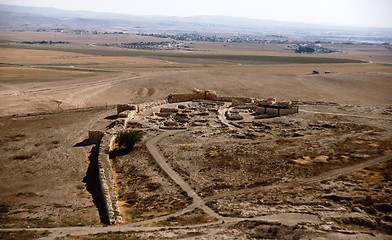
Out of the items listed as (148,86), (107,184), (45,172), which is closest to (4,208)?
(107,184)

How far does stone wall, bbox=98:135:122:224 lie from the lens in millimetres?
22516

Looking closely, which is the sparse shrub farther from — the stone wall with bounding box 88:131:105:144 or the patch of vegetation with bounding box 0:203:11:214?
the patch of vegetation with bounding box 0:203:11:214

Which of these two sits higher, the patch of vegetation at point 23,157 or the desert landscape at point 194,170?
the desert landscape at point 194,170

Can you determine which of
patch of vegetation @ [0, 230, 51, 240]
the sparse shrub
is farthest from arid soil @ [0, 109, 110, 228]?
the sparse shrub

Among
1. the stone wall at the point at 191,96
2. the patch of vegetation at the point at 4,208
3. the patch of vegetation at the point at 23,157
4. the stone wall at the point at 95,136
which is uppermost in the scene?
the stone wall at the point at 191,96

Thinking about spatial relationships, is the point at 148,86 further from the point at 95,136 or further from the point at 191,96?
the point at 95,136

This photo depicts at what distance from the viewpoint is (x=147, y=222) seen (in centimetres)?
2186

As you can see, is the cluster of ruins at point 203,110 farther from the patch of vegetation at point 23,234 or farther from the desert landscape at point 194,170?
the patch of vegetation at point 23,234

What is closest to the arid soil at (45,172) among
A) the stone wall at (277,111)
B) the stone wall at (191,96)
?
the stone wall at (191,96)

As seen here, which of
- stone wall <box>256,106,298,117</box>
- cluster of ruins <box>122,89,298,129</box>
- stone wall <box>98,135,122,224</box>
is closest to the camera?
stone wall <box>98,135,122,224</box>

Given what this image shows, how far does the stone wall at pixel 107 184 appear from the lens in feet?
73.9

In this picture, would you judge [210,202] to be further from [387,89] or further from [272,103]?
[387,89]

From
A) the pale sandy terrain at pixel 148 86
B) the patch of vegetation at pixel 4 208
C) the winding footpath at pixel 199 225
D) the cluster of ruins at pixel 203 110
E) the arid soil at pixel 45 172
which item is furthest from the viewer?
the pale sandy terrain at pixel 148 86

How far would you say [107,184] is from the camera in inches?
1067
